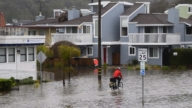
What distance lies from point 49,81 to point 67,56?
4223 mm

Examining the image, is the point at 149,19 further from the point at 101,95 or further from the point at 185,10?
the point at 101,95

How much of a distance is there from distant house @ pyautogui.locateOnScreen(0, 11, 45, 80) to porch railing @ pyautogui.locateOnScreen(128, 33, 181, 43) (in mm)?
20921

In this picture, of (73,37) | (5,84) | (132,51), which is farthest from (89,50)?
(5,84)

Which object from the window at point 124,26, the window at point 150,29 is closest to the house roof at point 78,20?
the window at point 124,26

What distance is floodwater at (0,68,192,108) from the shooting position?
1200 inches

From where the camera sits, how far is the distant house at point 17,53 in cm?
4375

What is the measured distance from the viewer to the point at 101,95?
115 feet

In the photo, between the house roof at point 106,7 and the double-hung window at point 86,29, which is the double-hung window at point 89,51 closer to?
the double-hung window at point 86,29

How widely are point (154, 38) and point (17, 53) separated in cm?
2334

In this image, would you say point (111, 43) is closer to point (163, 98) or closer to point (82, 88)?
point (82, 88)

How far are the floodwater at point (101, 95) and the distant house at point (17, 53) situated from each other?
8.21 ft

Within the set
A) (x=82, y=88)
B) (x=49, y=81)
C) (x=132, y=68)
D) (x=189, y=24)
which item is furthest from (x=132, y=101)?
(x=189, y=24)

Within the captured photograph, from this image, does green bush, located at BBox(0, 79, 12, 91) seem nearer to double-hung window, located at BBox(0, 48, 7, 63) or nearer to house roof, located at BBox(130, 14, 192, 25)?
double-hung window, located at BBox(0, 48, 7, 63)

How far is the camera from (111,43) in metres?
68.9
